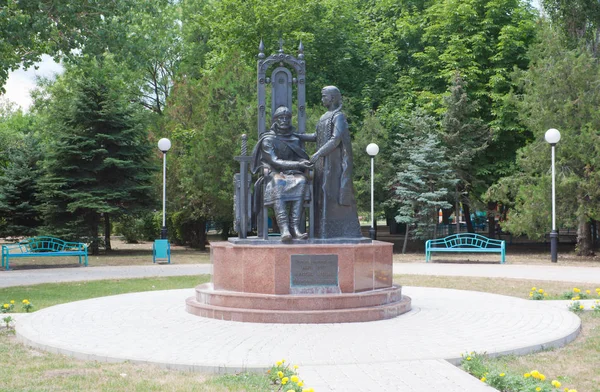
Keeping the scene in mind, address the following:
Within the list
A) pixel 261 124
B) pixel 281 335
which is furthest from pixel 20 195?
pixel 281 335

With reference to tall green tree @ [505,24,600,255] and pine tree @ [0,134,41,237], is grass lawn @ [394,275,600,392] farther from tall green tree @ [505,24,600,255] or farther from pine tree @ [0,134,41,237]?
pine tree @ [0,134,41,237]

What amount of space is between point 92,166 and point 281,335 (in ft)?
63.5

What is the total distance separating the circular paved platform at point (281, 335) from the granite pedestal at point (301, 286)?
201 millimetres

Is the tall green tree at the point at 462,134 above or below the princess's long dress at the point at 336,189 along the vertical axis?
above

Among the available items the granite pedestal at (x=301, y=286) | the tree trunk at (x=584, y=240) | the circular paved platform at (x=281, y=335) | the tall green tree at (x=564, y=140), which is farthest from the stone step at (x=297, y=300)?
the tree trunk at (x=584, y=240)

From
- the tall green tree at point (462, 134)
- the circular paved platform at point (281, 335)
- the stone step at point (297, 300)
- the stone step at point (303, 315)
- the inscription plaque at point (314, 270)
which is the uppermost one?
the tall green tree at point (462, 134)

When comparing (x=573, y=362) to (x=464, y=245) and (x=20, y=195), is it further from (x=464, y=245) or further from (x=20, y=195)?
(x=20, y=195)

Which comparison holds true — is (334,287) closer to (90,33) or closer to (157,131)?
(90,33)

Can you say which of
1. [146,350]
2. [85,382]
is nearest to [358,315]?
[146,350]

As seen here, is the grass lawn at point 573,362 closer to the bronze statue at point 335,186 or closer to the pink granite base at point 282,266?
the pink granite base at point 282,266

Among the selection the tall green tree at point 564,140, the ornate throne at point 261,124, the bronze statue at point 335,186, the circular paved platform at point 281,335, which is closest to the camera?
the circular paved platform at point 281,335

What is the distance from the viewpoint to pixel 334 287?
927 cm

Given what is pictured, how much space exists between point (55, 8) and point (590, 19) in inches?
792

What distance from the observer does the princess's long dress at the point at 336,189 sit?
10.1 m
